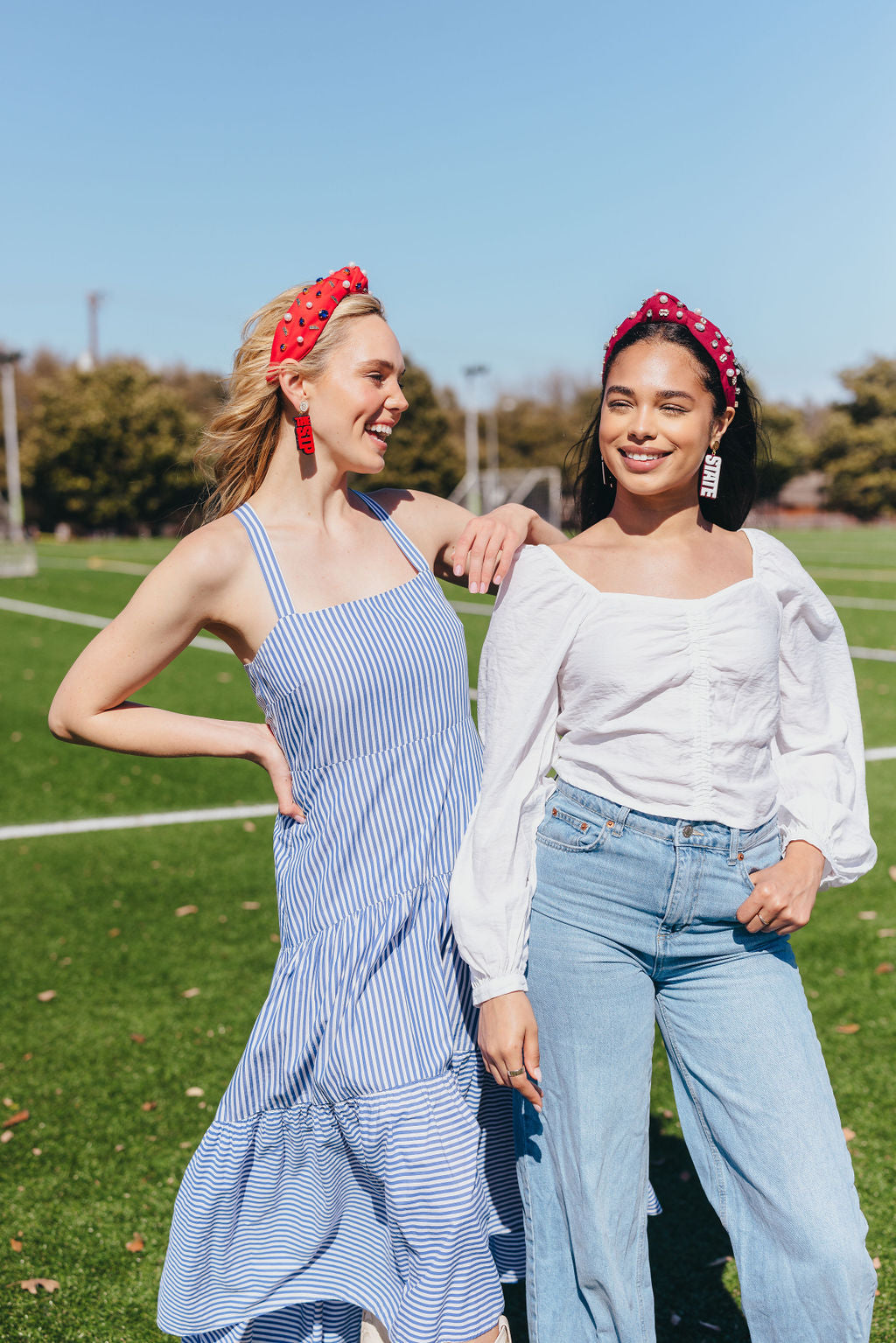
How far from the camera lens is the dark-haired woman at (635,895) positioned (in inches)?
80.7

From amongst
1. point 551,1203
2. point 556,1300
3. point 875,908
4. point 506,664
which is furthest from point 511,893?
point 875,908

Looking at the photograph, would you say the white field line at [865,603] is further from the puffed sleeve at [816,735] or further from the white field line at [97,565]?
the puffed sleeve at [816,735]

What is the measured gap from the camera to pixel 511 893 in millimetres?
2074

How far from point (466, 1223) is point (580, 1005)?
0.50m

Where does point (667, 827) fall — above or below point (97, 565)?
above

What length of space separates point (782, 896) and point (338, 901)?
0.84 metres

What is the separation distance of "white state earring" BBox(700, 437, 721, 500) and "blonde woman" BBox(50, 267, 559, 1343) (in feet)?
1.36

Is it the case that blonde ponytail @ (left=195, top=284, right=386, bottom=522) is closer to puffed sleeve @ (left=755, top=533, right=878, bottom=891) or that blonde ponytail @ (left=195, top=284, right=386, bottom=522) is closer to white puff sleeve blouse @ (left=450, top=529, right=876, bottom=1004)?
white puff sleeve blouse @ (left=450, top=529, right=876, bottom=1004)

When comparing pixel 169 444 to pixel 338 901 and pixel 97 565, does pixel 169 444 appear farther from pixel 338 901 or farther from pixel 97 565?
pixel 338 901

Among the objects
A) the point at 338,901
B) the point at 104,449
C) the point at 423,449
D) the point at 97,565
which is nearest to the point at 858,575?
the point at 97,565

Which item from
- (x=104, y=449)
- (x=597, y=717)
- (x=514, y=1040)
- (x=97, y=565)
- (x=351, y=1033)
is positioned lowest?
(x=97, y=565)

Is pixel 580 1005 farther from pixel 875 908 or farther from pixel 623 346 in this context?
pixel 875 908

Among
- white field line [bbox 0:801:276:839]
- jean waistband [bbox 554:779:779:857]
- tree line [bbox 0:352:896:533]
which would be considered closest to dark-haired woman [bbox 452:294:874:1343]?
jean waistband [bbox 554:779:779:857]

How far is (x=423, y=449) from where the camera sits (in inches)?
2483
